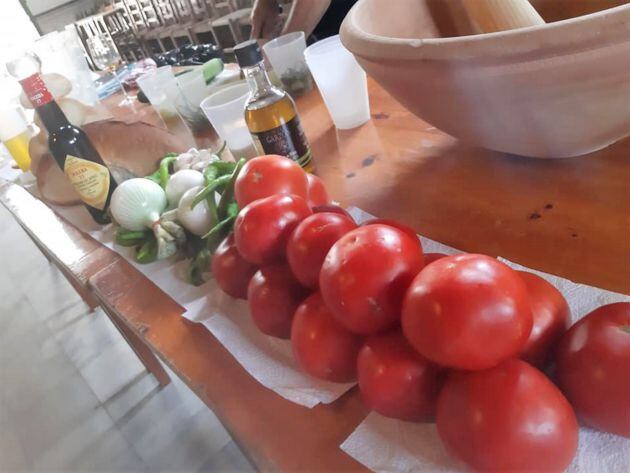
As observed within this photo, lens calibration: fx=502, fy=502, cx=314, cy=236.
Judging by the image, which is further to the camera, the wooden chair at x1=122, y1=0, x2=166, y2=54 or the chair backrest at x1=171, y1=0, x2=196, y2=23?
the wooden chair at x1=122, y1=0, x2=166, y2=54

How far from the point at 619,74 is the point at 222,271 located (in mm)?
369

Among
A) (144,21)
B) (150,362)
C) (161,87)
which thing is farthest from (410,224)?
(144,21)

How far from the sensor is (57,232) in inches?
34.0

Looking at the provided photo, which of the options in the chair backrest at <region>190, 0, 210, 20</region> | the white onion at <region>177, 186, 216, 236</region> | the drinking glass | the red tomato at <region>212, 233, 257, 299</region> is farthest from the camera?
the chair backrest at <region>190, 0, 210, 20</region>

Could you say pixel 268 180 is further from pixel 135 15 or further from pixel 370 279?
pixel 135 15

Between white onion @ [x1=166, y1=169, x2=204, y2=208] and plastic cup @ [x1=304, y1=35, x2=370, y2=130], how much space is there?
0.23m

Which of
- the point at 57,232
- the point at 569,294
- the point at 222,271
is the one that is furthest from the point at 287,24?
the point at 569,294

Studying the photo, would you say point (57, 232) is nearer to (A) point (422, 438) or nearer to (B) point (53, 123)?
(B) point (53, 123)

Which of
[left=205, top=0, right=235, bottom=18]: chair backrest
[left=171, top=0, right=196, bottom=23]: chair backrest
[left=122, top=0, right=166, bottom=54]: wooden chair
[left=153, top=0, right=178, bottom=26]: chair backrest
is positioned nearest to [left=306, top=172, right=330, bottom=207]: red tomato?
[left=205, top=0, right=235, bottom=18]: chair backrest

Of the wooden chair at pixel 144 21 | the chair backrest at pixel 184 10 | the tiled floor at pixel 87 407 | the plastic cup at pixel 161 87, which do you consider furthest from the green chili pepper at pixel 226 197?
the wooden chair at pixel 144 21

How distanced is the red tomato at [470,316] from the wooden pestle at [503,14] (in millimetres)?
319

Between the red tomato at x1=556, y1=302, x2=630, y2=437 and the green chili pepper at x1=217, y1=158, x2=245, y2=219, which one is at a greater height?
the green chili pepper at x1=217, y1=158, x2=245, y2=219

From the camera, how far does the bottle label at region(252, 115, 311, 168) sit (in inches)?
24.8

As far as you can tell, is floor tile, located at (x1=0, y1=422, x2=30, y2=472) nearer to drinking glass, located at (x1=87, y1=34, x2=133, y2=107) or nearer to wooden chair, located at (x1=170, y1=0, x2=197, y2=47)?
drinking glass, located at (x1=87, y1=34, x2=133, y2=107)
